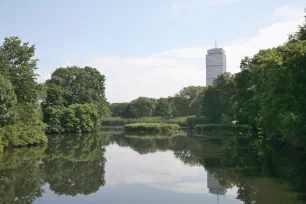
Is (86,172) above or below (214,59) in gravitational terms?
below

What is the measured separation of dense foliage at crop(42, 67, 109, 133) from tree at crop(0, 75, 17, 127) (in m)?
24.4

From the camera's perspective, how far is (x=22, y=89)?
2806cm

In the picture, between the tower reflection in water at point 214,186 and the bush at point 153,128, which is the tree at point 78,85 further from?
the tower reflection in water at point 214,186

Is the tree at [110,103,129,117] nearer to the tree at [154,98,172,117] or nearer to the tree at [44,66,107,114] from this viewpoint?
the tree at [154,98,172,117]

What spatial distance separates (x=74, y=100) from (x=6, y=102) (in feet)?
110

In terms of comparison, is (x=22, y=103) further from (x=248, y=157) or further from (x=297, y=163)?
(x=297, y=163)

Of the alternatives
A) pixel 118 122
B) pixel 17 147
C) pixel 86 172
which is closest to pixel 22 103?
pixel 17 147

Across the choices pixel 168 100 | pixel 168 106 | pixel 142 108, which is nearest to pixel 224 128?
pixel 168 106

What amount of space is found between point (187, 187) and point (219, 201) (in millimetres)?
2149

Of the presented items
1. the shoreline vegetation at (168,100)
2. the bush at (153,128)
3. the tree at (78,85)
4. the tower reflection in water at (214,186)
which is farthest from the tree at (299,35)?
the tree at (78,85)

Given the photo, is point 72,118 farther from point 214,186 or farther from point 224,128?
point 214,186

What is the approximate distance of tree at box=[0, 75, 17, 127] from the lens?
75.6 ft

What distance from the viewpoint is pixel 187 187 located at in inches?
445

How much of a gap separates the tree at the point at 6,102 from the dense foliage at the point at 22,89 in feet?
1.88
